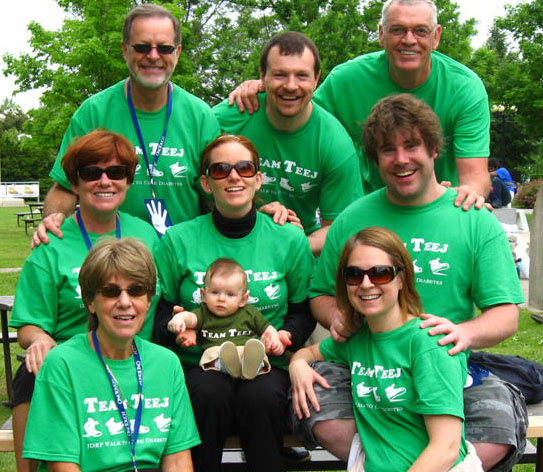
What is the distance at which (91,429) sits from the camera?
322 centimetres

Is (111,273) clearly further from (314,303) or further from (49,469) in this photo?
(314,303)

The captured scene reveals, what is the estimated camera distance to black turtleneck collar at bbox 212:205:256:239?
4211 millimetres

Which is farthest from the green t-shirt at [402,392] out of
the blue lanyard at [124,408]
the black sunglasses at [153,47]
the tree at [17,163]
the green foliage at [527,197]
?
the tree at [17,163]

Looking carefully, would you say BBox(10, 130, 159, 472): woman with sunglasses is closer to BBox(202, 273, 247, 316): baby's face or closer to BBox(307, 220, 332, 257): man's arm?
BBox(202, 273, 247, 316): baby's face

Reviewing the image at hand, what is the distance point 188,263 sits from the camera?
4.16 m

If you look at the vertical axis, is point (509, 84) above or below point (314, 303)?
above

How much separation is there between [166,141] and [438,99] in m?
1.83

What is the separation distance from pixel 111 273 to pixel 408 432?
1467 millimetres

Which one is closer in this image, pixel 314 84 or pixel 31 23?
pixel 314 84

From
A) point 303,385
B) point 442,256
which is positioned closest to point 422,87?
point 442,256

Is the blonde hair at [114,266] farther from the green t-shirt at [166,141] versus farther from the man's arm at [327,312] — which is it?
the green t-shirt at [166,141]

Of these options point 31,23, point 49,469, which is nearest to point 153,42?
point 49,469

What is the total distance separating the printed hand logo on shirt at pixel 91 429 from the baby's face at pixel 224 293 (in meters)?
0.95

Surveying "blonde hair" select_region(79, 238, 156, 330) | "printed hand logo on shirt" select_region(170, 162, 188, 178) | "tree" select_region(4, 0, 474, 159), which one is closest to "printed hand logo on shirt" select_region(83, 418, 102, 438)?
"blonde hair" select_region(79, 238, 156, 330)
